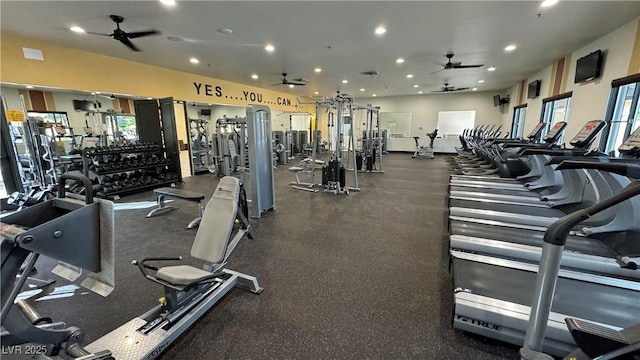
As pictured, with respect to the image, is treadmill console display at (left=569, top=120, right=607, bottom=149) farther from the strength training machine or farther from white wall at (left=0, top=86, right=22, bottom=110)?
white wall at (left=0, top=86, right=22, bottom=110)

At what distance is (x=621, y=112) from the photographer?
4.33 metres

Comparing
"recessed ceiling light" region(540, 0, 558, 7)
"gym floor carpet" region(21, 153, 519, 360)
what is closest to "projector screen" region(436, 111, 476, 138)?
"recessed ceiling light" region(540, 0, 558, 7)

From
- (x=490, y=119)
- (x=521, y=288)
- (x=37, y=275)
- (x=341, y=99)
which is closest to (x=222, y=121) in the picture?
(x=341, y=99)

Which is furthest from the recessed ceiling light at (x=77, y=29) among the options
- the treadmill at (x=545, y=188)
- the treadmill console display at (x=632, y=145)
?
the treadmill console display at (x=632, y=145)

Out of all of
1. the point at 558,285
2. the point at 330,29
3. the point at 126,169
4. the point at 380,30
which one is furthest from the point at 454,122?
the point at 126,169

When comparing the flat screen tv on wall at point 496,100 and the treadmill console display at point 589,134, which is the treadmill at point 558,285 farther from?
the flat screen tv on wall at point 496,100

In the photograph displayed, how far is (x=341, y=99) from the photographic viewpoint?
5.17 metres

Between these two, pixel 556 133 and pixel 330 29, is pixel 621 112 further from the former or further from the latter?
pixel 330 29

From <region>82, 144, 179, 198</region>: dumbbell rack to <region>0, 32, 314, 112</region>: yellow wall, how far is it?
1507mm

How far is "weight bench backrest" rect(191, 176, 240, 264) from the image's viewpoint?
2.08 m

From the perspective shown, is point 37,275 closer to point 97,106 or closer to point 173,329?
point 173,329

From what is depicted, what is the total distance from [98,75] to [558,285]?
8.13 metres

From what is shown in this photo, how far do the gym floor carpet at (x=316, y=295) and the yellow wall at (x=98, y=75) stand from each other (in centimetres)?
318

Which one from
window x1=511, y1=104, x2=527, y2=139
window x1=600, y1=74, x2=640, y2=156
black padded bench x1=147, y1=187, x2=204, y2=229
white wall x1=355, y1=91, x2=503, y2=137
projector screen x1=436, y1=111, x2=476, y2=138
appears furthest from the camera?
projector screen x1=436, y1=111, x2=476, y2=138
